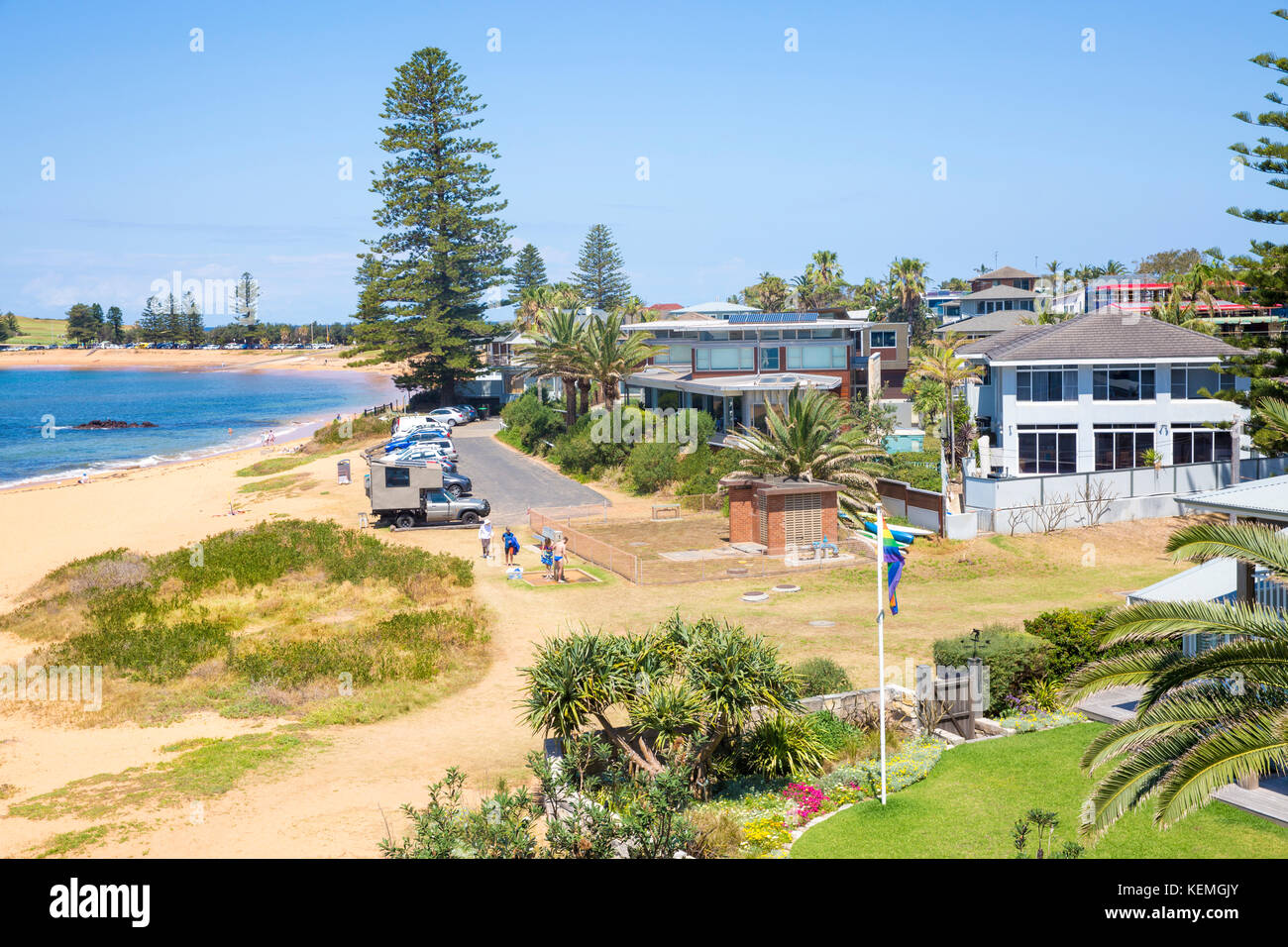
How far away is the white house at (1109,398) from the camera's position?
133 ft

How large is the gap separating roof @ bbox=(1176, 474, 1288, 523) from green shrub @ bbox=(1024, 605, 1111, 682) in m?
2.52

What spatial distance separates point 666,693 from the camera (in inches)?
574

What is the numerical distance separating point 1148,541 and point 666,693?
23.8m

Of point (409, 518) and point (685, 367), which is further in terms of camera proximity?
point (685, 367)

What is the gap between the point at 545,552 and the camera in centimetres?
3092

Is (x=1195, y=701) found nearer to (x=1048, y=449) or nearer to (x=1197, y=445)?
(x=1048, y=449)

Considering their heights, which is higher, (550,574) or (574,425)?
(574,425)

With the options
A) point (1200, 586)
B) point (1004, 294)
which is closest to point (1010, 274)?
point (1004, 294)

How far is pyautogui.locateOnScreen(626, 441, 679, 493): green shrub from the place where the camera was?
45.2 meters

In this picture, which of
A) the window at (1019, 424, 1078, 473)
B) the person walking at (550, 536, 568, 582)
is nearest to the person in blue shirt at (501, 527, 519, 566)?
the person walking at (550, 536, 568, 582)

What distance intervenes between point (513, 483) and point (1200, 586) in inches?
1293

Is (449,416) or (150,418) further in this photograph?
(150,418)
